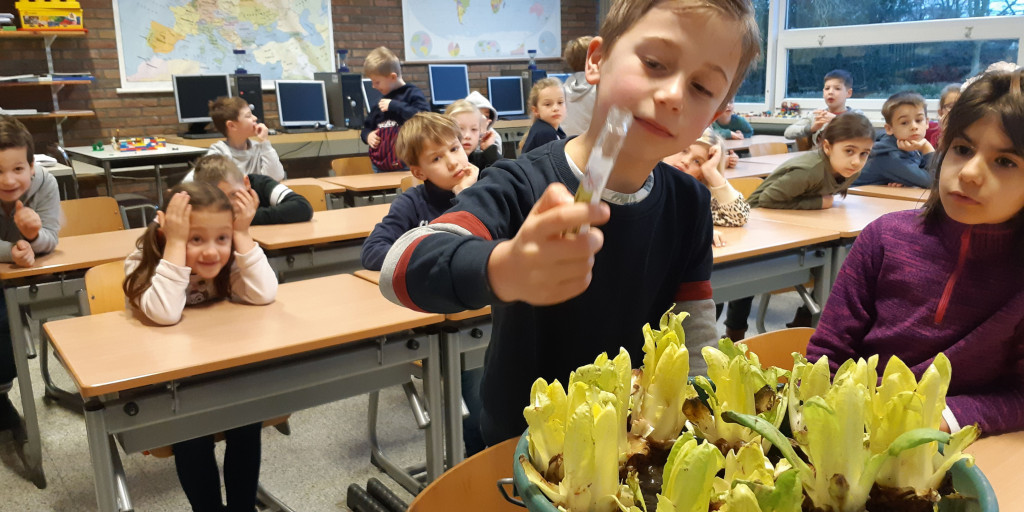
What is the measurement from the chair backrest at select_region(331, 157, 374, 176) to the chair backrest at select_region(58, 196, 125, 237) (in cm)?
161

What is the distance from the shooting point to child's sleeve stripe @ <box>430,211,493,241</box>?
76cm

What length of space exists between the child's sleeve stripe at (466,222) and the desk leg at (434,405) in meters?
1.07

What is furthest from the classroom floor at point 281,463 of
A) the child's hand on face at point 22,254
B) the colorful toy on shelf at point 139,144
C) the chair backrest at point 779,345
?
the colorful toy on shelf at point 139,144

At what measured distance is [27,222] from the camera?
2301 millimetres

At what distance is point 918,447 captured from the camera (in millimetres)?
495

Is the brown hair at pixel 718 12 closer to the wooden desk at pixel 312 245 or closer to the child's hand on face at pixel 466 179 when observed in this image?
the child's hand on face at pixel 466 179

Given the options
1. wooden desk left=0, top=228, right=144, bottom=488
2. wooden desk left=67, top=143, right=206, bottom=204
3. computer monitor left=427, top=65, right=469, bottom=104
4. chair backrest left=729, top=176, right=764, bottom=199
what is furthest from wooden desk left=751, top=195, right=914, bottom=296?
computer monitor left=427, top=65, right=469, bottom=104

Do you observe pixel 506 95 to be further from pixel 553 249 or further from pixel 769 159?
pixel 553 249

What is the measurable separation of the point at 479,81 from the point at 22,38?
4055mm

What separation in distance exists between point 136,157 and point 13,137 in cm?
287

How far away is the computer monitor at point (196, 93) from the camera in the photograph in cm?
581

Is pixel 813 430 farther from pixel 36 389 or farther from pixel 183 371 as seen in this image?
pixel 36 389

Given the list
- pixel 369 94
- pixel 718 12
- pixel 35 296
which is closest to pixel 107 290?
pixel 35 296

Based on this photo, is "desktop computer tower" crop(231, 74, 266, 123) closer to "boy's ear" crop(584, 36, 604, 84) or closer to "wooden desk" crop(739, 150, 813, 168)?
"wooden desk" crop(739, 150, 813, 168)
